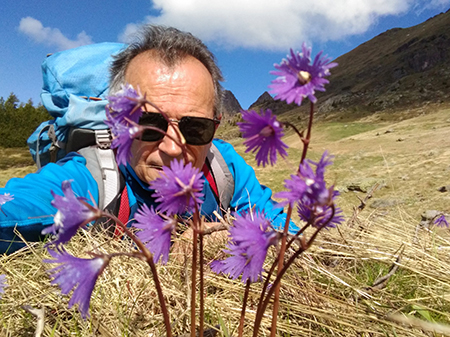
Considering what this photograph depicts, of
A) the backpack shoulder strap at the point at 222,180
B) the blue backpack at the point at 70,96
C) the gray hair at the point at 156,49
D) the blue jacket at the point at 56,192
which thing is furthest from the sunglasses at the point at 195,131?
the blue backpack at the point at 70,96

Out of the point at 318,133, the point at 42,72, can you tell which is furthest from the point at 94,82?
the point at 318,133

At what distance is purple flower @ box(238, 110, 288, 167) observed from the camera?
516mm

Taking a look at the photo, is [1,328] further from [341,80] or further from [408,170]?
[341,80]

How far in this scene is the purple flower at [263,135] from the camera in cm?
52

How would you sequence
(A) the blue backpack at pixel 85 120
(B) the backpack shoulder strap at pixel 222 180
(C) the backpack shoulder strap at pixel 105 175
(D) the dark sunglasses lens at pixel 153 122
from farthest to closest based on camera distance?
(B) the backpack shoulder strap at pixel 222 180 < (A) the blue backpack at pixel 85 120 < (C) the backpack shoulder strap at pixel 105 175 < (D) the dark sunglasses lens at pixel 153 122

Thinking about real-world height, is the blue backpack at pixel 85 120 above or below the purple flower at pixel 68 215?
above

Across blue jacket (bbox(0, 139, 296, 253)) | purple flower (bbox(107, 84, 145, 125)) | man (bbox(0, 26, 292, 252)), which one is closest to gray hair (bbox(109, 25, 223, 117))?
man (bbox(0, 26, 292, 252))

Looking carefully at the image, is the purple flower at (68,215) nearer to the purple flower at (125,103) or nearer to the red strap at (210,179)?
the purple flower at (125,103)

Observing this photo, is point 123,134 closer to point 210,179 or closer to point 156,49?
point 156,49

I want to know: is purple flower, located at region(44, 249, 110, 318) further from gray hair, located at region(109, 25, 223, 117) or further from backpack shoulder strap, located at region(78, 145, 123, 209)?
backpack shoulder strap, located at region(78, 145, 123, 209)

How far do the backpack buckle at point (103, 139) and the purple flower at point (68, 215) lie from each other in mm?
2435

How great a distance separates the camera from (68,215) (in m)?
0.50

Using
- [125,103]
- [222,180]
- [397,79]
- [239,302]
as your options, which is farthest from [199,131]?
[397,79]

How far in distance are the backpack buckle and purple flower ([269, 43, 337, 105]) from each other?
2.55m
